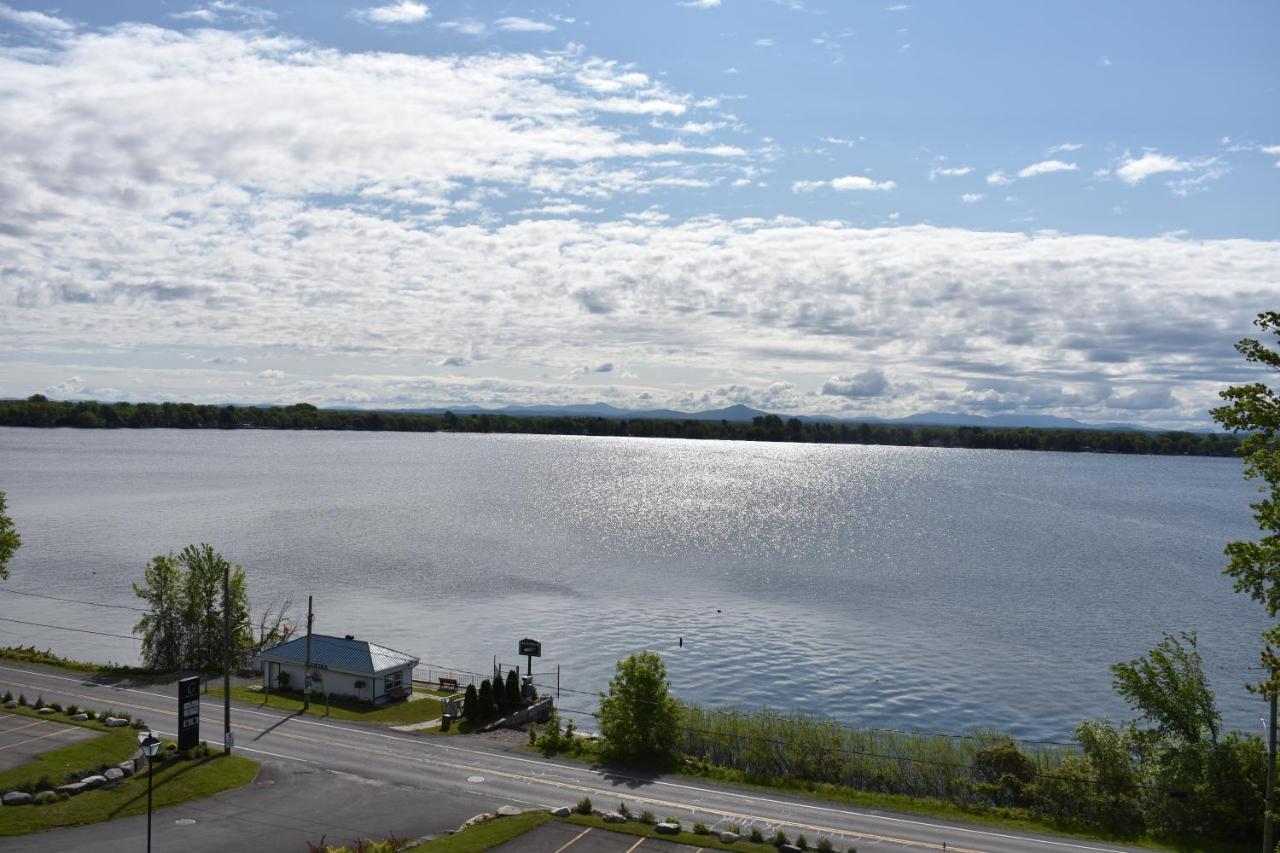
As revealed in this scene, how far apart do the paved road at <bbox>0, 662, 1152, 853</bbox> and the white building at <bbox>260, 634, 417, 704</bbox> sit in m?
5.73

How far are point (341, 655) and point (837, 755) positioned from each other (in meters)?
32.8

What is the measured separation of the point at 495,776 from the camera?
45.6 meters

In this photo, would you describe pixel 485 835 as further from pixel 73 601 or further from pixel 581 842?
pixel 73 601

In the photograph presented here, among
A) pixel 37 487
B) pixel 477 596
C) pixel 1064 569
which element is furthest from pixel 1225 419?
pixel 37 487

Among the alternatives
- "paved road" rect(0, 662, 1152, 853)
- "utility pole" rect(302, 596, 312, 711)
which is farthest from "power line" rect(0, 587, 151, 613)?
"paved road" rect(0, 662, 1152, 853)

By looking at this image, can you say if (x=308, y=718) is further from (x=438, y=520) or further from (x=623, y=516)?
(x=623, y=516)

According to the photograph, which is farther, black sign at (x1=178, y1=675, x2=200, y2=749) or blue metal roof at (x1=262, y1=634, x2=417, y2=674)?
blue metal roof at (x1=262, y1=634, x2=417, y2=674)

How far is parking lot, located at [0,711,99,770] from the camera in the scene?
4203 cm

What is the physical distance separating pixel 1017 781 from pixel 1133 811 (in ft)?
17.7

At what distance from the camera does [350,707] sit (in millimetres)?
58719

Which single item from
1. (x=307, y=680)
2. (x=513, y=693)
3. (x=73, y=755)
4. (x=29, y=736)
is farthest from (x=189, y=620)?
(x=513, y=693)

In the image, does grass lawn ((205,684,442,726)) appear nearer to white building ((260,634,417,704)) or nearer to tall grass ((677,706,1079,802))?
white building ((260,634,417,704))

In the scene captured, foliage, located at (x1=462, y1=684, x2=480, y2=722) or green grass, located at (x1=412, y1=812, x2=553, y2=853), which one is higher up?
green grass, located at (x1=412, y1=812, x2=553, y2=853)

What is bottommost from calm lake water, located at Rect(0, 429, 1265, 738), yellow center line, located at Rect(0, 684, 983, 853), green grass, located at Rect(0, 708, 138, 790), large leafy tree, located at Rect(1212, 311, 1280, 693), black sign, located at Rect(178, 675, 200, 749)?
calm lake water, located at Rect(0, 429, 1265, 738)
